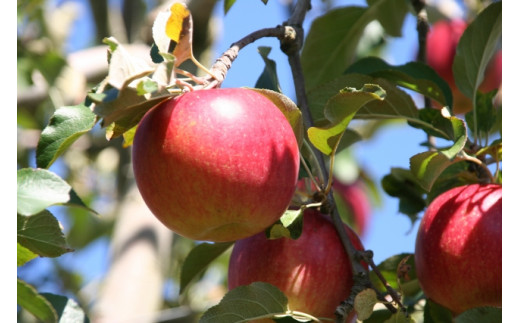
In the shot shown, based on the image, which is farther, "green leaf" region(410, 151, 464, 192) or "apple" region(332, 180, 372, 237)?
"apple" region(332, 180, 372, 237)


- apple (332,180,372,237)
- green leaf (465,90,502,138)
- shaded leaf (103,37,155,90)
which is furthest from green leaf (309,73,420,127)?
apple (332,180,372,237)

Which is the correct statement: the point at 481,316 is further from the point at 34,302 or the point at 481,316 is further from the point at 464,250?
the point at 34,302

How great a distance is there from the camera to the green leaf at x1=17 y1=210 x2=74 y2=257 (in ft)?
2.78

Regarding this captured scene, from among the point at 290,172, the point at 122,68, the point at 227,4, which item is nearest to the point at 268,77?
the point at 227,4

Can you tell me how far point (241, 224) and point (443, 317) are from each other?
0.38m

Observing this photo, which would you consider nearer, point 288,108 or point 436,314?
point 288,108

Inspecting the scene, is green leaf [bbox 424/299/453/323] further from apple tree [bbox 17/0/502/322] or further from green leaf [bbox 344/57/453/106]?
green leaf [bbox 344/57/453/106]

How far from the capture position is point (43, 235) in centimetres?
85

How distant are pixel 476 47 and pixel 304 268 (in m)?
0.48

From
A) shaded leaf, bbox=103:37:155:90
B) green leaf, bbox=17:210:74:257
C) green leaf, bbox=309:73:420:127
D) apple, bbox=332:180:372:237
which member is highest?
shaded leaf, bbox=103:37:155:90

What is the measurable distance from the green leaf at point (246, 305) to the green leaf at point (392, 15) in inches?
31.1

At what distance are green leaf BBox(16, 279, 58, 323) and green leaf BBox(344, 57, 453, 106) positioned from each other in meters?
0.59

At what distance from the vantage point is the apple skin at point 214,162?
2.65 ft
